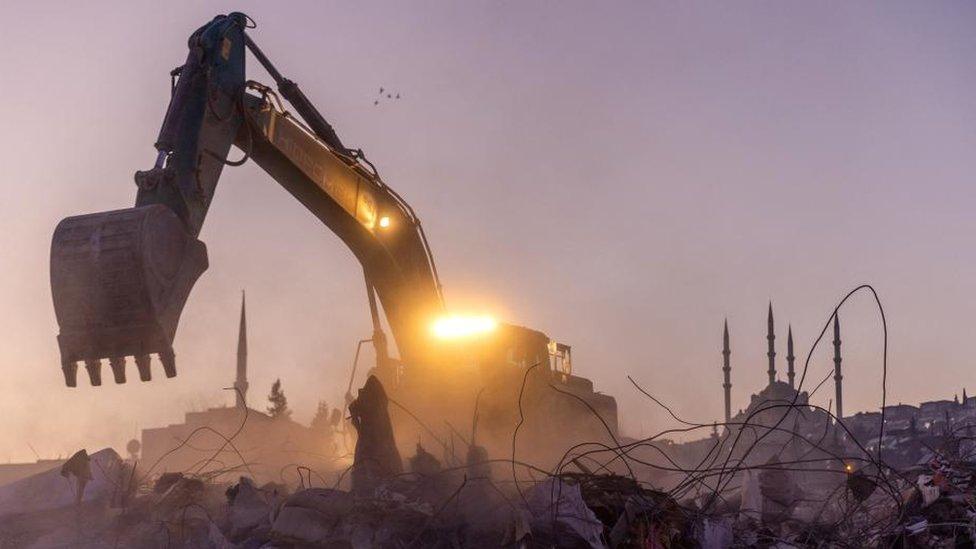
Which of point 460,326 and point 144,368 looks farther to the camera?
point 460,326

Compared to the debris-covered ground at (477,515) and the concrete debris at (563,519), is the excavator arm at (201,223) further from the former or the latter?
the concrete debris at (563,519)

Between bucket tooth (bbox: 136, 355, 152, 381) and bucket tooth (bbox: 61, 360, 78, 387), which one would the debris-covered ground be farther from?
bucket tooth (bbox: 61, 360, 78, 387)

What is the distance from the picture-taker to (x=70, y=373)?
26.2ft

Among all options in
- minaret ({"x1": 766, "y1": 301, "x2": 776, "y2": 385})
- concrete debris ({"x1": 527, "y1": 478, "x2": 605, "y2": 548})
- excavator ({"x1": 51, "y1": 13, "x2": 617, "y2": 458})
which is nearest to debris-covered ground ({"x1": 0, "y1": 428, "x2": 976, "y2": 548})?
concrete debris ({"x1": 527, "y1": 478, "x2": 605, "y2": 548})

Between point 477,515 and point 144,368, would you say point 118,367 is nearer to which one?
point 144,368

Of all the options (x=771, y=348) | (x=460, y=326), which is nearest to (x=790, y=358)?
(x=771, y=348)

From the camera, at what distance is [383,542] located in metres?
8.27

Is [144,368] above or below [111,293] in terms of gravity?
below

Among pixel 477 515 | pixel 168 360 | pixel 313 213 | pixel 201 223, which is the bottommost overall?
pixel 477 515

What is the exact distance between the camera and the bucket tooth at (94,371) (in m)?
7.93

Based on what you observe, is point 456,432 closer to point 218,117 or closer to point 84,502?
point 84,502

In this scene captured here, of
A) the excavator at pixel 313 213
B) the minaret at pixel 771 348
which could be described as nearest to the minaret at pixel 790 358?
the minaret at pixel 771 348

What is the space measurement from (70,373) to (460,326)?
7.88 meters

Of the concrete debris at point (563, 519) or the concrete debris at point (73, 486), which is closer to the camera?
the concrete debris at point (563, 519)
